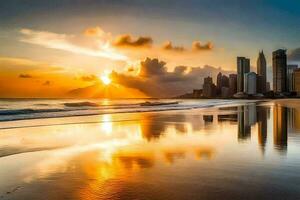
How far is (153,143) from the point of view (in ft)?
47.9

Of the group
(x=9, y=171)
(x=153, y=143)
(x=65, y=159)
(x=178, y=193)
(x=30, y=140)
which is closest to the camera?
(x=178, y=193)

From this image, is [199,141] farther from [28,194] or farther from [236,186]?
[28,194]

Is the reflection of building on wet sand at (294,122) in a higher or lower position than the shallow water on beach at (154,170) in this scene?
lower

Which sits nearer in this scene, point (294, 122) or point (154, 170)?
point (154, 170)

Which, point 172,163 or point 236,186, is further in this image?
point 172,163

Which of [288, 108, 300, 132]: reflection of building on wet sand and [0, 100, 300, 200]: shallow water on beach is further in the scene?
[288, 108, 300, 132]: reflection of building on wet sand

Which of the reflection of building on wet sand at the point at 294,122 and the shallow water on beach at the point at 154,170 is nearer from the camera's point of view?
the shallow water on beach at the point at 154,170

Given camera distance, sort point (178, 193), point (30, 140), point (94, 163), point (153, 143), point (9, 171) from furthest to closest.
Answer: point (30, 140) < point (153, 143) < point (94, 163) < point (9, 171) < point (178, 193)

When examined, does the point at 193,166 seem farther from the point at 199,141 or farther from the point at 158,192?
the point at 199,141

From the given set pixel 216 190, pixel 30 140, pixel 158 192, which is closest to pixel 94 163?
pixel 158 192

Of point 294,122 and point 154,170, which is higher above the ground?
point 154,170

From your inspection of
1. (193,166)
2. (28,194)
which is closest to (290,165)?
(193,166)

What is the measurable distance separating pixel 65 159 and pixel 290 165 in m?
7.61

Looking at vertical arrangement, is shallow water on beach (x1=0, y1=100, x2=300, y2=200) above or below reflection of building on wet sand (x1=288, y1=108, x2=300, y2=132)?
above
